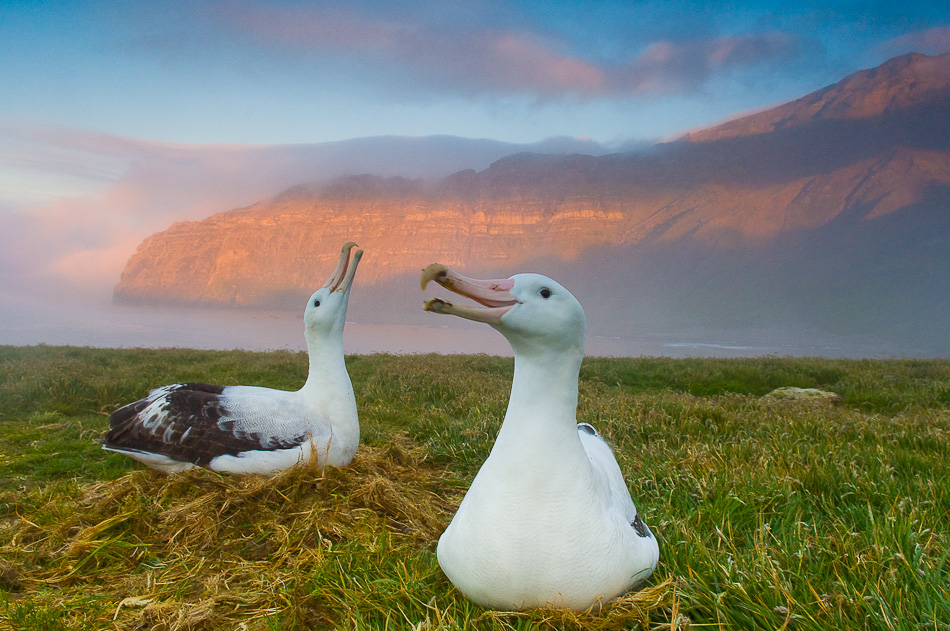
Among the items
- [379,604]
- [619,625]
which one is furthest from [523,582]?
[379,604]

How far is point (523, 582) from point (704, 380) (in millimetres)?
12185

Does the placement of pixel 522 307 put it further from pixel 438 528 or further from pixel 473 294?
pixel 438 528

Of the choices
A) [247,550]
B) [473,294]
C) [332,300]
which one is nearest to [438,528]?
[247,550]

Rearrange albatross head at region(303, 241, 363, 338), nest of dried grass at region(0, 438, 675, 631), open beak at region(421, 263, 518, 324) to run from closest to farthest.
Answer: open beak at region(421, 263, 518, 324) < nest of dried grass at region(0, 438, 675, 631) < albatross head at region(303, 241, 363, 338)

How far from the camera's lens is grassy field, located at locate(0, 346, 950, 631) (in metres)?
2.61

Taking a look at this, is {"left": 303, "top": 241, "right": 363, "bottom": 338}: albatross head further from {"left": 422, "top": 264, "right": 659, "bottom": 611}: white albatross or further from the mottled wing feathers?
{"left": 422, "top": 264, "right": 659, "bottom": 611}: white albatross

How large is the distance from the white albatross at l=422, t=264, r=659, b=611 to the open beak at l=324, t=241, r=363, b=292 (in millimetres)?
2933

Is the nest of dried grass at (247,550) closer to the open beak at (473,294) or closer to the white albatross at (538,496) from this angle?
the white albatross at (538,496)

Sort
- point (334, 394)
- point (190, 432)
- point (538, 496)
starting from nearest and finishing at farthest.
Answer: point (538, 496), point (190, 432), point (334, 394)

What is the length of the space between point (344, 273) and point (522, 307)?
3193mm

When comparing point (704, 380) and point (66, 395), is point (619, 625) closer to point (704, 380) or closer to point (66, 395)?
point (66, 395)

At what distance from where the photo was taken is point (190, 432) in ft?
16.4

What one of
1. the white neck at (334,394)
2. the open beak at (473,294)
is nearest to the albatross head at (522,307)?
the open beak at (473,294)

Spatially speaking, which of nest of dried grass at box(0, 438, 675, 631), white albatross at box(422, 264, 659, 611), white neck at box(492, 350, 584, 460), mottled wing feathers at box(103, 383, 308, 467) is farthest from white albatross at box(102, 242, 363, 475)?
white neck at box(492, 350, 584, 460)
